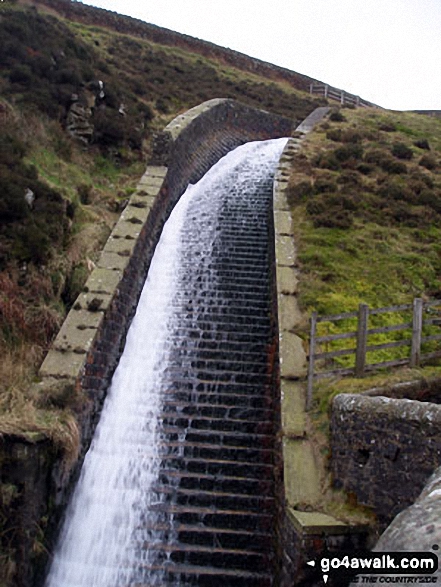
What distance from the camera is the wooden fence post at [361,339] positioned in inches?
365

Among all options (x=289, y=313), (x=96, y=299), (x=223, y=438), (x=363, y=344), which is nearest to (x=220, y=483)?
(x=223, y=438)

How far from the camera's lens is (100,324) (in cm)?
1086

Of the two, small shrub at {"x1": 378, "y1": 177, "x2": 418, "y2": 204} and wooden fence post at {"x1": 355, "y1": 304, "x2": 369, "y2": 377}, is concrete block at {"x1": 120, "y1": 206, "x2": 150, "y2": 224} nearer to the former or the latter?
wooden fence post at {"x1": 355, "y1": 304, "x2": 369, "y2": 377}

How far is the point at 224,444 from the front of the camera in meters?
9.95

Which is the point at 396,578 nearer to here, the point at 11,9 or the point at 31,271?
the point at 31,271

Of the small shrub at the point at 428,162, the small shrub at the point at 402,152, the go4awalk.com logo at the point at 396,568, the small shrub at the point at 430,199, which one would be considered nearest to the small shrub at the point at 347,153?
the small shrub at the point at 402,152

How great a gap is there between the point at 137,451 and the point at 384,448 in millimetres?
4073

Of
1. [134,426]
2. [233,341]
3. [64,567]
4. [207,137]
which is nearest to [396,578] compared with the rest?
[64,567]

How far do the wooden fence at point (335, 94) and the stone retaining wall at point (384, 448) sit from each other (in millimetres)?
37077

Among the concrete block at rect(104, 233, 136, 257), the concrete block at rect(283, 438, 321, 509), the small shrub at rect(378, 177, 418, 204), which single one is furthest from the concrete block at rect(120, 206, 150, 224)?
the small shrub at rect(378, 177, 418, 204)

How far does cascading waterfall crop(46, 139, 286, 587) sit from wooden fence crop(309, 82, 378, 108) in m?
30.0

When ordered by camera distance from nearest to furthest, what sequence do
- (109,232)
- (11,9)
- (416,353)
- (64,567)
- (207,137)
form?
(64,567)
(416,353)
(109,232)
(11,9)
(207,137)

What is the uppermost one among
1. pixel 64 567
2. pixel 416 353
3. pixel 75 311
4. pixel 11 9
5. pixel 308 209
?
pixel 11 9

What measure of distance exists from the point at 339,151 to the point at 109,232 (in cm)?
1074
